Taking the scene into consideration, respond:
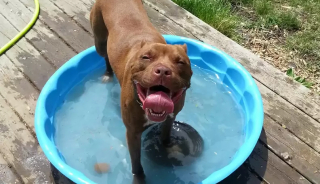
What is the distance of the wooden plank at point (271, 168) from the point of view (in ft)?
11.3

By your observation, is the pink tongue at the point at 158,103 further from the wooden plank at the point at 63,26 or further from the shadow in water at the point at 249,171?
the wooden plank at the point at 63,26

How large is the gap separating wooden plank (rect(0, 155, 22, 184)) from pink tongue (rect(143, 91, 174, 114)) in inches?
62.6

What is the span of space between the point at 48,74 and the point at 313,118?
9.64 feet

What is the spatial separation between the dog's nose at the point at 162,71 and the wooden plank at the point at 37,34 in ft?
7.90

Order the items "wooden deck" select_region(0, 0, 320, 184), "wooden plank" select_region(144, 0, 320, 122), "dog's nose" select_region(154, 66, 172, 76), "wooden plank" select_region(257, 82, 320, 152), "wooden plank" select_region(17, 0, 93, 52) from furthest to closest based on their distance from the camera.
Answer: "wooden plank" select_region(17, 0, 93, 52) → "wooden plank" select_region(144, 0, 320, 122) → "wooden plank" select_region(257, 82, 320, 152) → "wooden deck" select_region(0, 0, 320, 184) → "dog's nose" select_region(154, 66, 172, 76)

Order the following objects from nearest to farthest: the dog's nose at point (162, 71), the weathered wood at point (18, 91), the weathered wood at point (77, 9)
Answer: the dog's nose at point (162, 71) → the weathered wood at point (18, 91) → the weathered wood at point (77, 9)

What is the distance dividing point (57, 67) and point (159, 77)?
7.92ft

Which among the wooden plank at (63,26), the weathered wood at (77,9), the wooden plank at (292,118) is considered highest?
the weathered wood at (77,9)

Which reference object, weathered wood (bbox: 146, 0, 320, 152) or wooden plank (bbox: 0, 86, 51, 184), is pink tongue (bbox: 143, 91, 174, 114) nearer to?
wooden plank (bbox: 0, 86, 51, 184)

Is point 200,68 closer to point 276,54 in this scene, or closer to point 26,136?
point 276,54

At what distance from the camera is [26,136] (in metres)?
3.75

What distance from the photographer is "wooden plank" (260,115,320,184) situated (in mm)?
3510

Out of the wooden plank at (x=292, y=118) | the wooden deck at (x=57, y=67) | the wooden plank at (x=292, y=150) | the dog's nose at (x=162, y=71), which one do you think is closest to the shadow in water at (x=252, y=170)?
the wooden deck at (x=57, y=67)

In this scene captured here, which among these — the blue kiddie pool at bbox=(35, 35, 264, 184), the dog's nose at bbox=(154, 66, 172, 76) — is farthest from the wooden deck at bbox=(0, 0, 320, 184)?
the dog's nose at bbox=(154, 66, 172, 76)
